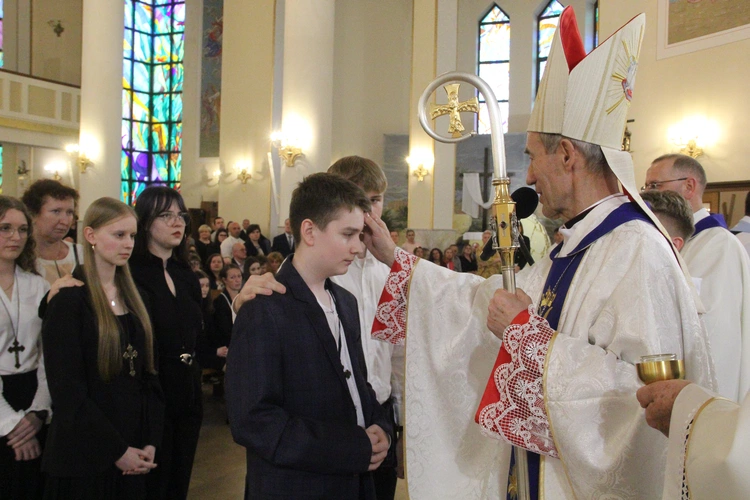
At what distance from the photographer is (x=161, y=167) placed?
1917 cm

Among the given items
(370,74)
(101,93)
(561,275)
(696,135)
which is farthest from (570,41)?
(370,74)

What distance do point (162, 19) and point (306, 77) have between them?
930 cm

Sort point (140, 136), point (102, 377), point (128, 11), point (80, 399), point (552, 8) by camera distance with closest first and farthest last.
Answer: point (80, 399) < point (102, 377) < point (552, 8) < point (128, 11) < point (140, 136)

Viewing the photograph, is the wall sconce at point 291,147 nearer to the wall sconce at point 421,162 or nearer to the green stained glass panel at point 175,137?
the wall sconce at point 421,162

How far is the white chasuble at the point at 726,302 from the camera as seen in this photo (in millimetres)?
2576

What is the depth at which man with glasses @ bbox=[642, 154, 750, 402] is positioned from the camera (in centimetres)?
258

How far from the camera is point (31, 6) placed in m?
17.1

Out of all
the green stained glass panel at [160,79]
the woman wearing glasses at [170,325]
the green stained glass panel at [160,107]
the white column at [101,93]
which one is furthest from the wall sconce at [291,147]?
the woman wearing glasses at [170,325]

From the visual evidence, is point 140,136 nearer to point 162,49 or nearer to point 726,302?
point 162,49

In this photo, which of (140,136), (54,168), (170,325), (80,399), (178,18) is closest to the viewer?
(80,399)

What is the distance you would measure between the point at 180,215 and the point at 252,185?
12.7 metres

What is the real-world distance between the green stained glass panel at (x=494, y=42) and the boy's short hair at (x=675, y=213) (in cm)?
1572

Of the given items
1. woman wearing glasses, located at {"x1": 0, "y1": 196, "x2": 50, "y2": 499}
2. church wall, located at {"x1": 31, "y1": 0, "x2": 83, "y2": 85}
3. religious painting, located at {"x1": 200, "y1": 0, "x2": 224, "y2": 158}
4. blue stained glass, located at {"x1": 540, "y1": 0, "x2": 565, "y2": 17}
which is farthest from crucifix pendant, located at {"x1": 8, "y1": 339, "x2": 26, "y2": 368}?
blue stained glass, located at {"x1": 540, "y1": 0, "x2": 565, "y2": 17}

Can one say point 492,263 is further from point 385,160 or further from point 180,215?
point 180,215
